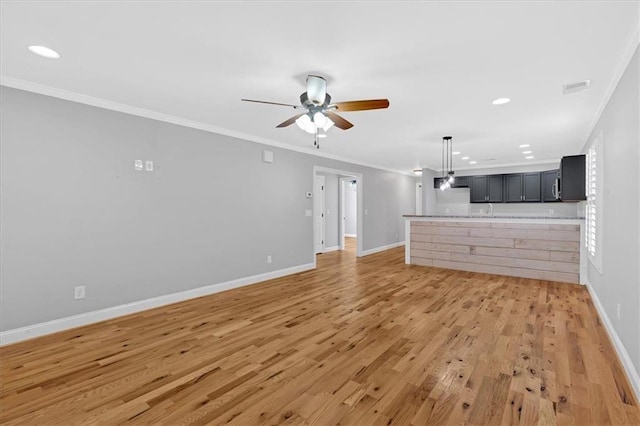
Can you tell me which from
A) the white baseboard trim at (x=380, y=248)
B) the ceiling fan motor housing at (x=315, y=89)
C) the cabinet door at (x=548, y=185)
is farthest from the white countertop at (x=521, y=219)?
the ceiling fan motor housing at (x=315, y=89)

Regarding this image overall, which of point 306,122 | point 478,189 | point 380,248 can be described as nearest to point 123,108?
point 306,122

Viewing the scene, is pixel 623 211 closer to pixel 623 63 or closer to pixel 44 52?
pixel 623 63

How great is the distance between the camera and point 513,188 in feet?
28.0

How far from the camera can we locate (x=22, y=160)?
2922 mm

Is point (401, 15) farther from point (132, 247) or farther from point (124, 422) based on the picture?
point (132, 247)

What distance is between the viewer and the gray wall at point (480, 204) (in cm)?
825

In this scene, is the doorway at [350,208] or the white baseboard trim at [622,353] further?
the doorway at [350,208]

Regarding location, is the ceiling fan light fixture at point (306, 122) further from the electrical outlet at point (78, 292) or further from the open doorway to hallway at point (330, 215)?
the open doorway to hallway at point (330, 215)

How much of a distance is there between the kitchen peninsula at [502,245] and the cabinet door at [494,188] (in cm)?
362

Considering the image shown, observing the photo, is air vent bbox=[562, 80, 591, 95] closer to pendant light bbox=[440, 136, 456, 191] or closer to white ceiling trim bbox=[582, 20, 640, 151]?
white ceiling trim bbox=[582, 20, 640, 151]

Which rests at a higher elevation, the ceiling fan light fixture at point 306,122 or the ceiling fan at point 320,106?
the ceiling fan at point 320,106

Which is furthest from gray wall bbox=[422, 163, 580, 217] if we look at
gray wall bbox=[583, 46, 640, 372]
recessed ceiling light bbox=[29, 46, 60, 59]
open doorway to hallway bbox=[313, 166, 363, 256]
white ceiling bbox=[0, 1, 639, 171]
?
recessed ceiling light bbox=[29, 46, 60, 59]

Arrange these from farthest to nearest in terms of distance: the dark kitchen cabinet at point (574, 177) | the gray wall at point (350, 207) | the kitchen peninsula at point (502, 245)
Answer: the gray wall at point (350, 207)
the kitchen peninsula at point (502, 245)
the dark kitchen cabinet at point (574, 177)

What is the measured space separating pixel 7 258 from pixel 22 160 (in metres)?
0.96
